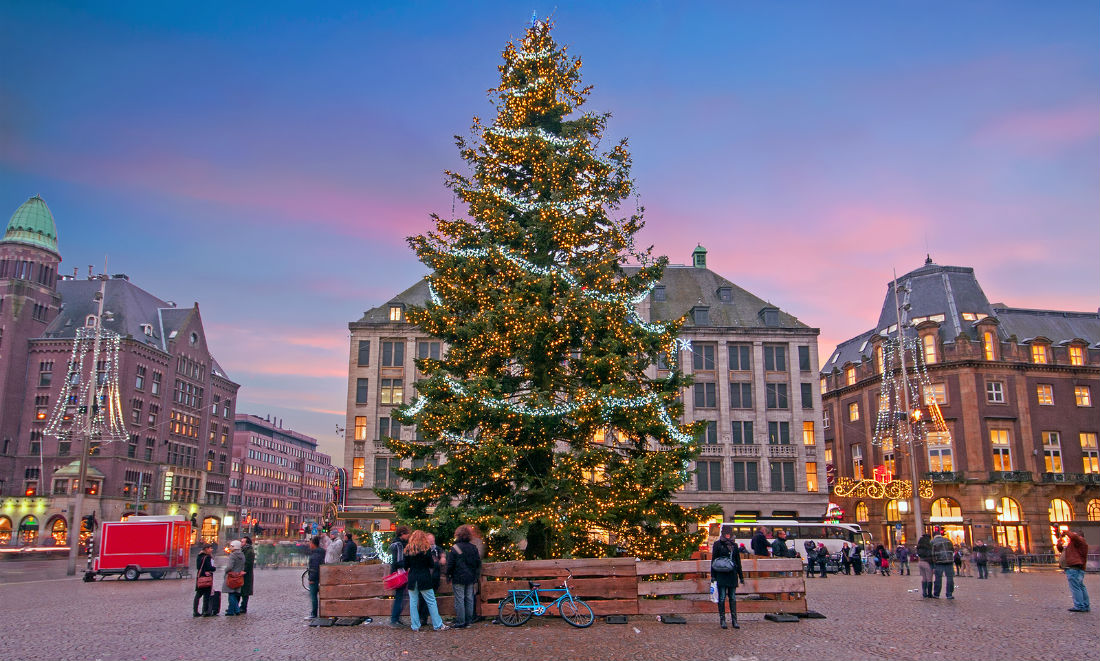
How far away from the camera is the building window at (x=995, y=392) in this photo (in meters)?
62.8

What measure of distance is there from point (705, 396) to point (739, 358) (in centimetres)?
406

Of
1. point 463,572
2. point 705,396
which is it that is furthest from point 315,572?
point 705,396

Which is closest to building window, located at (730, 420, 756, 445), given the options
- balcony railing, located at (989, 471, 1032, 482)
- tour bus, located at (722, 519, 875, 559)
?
tour bus, located at (722, 519, 875, 559)

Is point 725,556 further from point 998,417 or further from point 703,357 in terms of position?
point 998,417

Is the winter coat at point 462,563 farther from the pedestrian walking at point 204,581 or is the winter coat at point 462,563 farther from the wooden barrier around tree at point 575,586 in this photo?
the pedestrian walking at point 204,581

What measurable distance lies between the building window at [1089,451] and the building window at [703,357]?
102ft

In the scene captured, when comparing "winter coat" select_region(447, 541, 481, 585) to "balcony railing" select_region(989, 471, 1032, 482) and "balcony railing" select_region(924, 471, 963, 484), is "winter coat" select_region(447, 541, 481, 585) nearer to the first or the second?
"balcony railing" select_region(924, 471, 963, 484)

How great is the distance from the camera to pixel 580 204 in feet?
74.8

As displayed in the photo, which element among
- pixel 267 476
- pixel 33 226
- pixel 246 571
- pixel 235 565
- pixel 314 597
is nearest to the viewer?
pixel 314 597

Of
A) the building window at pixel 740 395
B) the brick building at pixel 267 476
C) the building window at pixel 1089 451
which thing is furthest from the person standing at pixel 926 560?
the brick building at pixel 267 476

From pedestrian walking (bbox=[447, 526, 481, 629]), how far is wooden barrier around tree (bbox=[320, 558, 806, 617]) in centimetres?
82

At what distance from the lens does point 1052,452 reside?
62.5 m

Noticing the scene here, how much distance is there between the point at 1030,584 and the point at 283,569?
1506 inches

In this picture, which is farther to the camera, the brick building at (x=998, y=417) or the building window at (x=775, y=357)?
the building window at (x=775, y=357)
